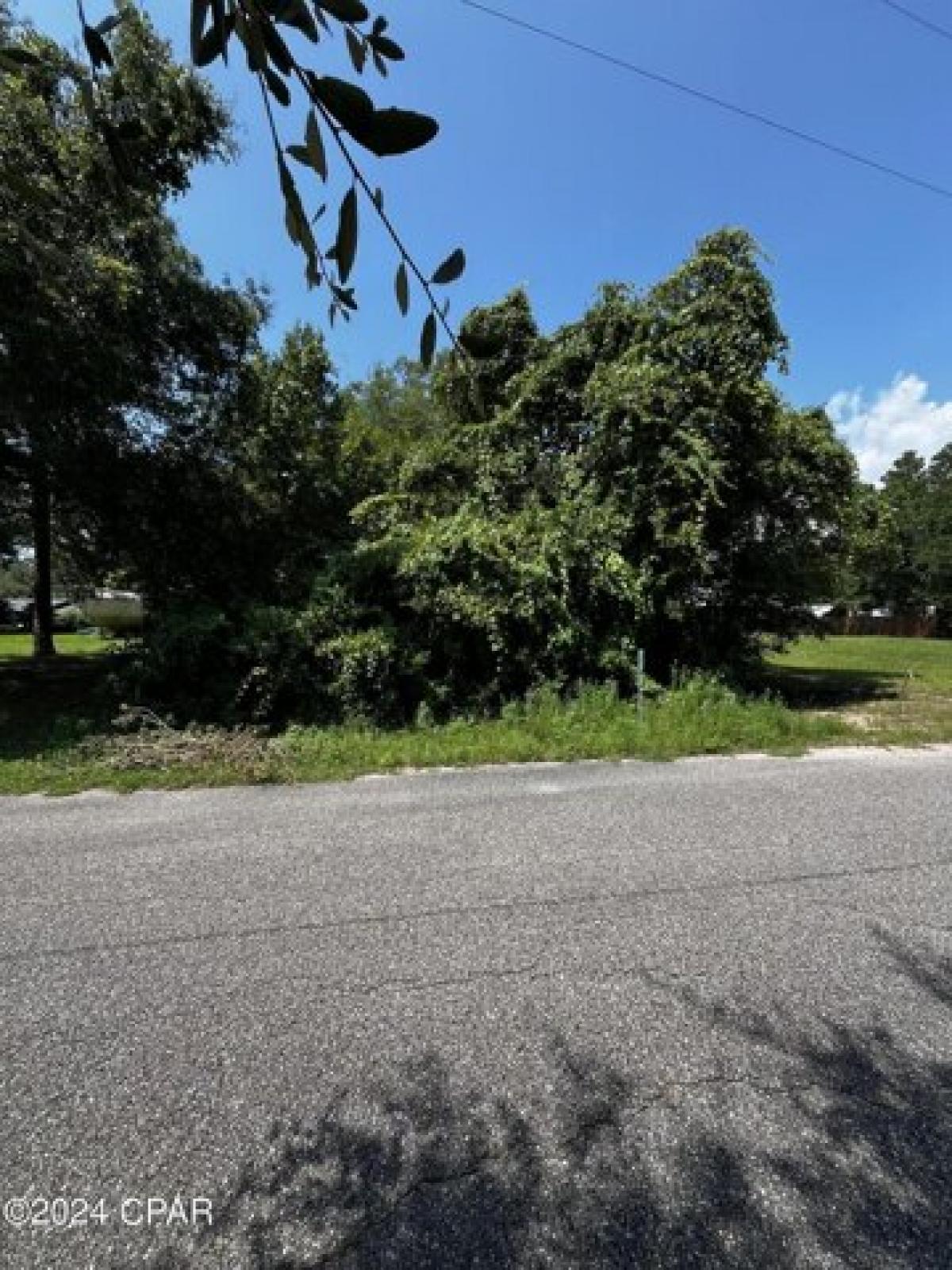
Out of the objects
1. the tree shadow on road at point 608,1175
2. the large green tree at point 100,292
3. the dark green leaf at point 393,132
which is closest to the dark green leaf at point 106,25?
the dark green leaf at point 393,132

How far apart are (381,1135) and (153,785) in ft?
14.5

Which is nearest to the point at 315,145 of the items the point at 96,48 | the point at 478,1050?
the point at 96,48

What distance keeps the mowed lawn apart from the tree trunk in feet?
42.5

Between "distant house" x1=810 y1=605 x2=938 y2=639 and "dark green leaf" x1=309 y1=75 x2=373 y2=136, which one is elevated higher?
"dark green leaf" x1=309 y1=75 x2=373 y2=136

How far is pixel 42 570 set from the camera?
51.9 feet

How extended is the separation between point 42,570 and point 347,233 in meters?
17.7

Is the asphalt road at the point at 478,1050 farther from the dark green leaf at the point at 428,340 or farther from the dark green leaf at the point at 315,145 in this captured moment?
the dark green leaf at the point at 315,145

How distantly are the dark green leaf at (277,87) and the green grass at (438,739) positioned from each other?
17.5ft

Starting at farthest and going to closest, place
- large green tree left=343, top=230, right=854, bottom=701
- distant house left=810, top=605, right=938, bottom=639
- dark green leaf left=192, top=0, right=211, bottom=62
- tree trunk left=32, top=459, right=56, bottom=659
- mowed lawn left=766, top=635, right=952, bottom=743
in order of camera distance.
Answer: distant house left=810, top=605, right=938, bottom=639 → tree trunk left=32, top=459, right=56, bottom=659 → large green tree left=343, top=230, right=854, bottom=701 → mowed lawn left=766, top=635, right=952, bottom=743 → dark green leaf left=192, top=0, right=211, bottom=62

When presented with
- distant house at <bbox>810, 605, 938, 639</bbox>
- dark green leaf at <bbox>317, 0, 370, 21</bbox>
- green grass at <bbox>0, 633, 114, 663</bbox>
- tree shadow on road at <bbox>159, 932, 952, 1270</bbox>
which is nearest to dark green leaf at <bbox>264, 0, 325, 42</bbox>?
dark green leaf at <bbox>317, 0, 370, 21</bbox>

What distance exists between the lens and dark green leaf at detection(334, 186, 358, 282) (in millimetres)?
987

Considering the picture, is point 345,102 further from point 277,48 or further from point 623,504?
point 623,504

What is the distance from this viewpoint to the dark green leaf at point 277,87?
0.98m

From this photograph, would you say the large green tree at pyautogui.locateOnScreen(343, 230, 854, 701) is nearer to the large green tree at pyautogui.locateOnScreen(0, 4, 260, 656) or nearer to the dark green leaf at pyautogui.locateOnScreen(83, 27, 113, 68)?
the large green tree at pyautogui.locateOnScreen(0, 4, 260, 656)
